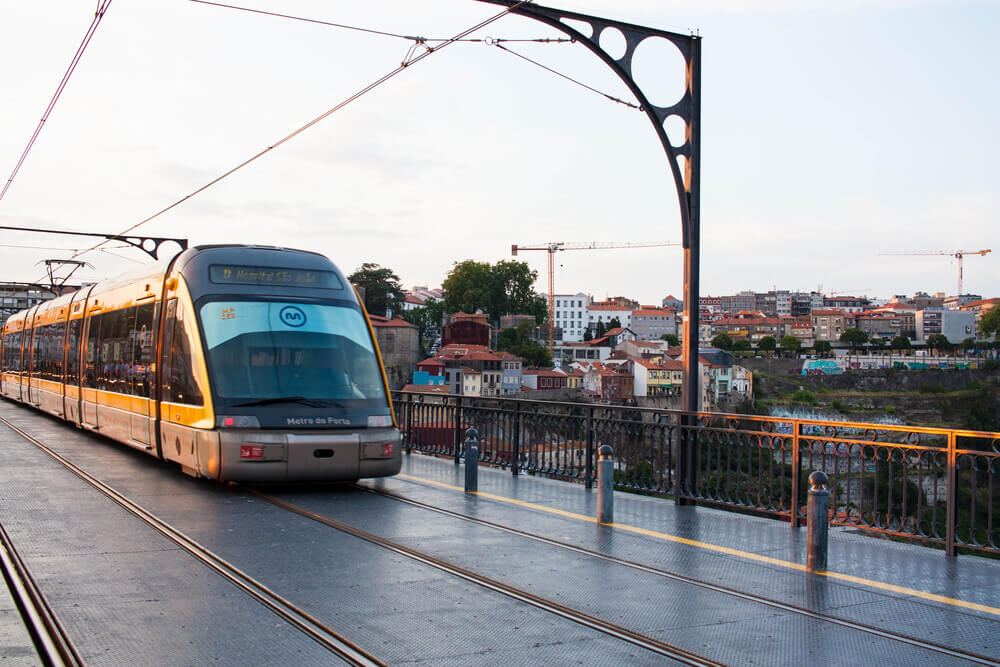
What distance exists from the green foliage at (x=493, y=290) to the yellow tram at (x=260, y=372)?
447 ft

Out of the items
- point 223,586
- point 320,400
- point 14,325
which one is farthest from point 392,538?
point 14,325

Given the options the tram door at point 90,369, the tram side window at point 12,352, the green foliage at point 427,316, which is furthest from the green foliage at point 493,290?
the tram door at point 90,369

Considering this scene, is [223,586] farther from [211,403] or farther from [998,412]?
[998,412]

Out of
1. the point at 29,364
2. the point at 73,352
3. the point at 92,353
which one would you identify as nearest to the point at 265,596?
the point at 92,353

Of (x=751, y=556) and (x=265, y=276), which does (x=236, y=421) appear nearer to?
(x=265, y=276)

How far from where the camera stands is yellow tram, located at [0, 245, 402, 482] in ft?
35.7

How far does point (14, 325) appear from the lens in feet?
95.9

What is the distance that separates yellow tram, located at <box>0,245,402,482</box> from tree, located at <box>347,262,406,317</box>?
132m

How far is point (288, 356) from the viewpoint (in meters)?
11.4

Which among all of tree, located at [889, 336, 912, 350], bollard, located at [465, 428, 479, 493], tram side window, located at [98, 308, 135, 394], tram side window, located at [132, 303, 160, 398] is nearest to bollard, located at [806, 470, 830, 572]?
bollard, located at [465, 428, 479, 493]

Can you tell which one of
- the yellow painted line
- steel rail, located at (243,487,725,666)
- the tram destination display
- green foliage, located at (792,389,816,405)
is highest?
the tram destination display

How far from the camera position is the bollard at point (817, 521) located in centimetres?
769

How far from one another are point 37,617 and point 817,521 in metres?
6.14

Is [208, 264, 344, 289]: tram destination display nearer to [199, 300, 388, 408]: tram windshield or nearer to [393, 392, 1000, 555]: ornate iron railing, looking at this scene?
[199, 300, 388, 408]: tram windshield
